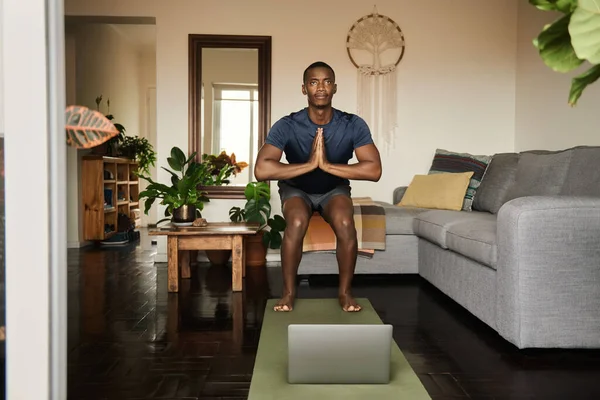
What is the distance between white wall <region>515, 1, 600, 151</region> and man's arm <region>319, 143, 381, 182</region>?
1655 mm

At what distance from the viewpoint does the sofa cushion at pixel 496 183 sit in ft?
12.7

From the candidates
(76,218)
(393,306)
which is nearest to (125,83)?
(76,218)

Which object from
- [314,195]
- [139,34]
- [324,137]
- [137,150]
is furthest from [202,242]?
[139,34]

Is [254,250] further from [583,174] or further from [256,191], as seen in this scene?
[583,174]

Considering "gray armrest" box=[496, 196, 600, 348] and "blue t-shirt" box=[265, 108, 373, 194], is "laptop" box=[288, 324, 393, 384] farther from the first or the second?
"blue t-shirt" box=[265, 108, 373, 194]

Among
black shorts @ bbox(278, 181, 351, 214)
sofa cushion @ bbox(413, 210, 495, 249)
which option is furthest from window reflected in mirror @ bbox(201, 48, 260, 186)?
black shorts @ bbox(278, 181, 351, 214)

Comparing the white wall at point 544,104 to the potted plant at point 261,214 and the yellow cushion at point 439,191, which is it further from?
the potted plant at point 261,214

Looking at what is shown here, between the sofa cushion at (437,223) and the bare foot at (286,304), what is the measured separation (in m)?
0.98

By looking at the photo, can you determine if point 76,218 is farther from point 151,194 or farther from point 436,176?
point 436,176

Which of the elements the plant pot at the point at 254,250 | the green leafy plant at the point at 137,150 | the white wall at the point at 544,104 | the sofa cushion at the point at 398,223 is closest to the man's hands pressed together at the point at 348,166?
the sofa cushion at the point at 398,223

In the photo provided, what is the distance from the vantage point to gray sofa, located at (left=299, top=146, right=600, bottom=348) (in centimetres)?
224

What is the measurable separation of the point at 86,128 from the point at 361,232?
318cm

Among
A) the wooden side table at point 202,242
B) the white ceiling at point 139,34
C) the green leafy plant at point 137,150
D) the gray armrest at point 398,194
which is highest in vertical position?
the white ceiling at point 139,34

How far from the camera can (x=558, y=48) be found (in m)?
0.60
